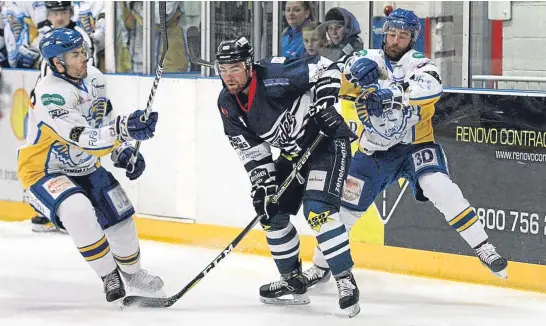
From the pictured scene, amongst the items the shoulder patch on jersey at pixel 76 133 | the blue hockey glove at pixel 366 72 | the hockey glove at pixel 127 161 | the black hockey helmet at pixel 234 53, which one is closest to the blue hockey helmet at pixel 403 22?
the blue hockey glove at pixel 366 72

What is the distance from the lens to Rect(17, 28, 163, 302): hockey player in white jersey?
4.65 meters

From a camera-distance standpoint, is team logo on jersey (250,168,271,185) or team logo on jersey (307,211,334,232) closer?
team logo on jersey (307,211,334,232)

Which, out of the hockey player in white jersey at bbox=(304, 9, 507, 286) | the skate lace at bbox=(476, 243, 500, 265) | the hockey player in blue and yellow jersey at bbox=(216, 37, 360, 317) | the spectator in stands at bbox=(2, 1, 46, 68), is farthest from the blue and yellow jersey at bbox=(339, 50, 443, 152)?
the spectator in stands at bbox=(2, 1, 46, 68)

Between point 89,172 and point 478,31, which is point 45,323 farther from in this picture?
point 478,31

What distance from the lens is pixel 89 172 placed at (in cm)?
493

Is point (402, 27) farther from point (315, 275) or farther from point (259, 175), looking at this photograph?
point (315, 275)

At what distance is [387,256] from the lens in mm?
5570

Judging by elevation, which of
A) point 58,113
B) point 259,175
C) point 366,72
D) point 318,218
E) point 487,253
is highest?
point 366,72

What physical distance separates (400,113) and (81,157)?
1.31 meters

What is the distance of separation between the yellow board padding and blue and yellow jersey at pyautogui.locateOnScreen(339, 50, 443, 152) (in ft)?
2.31

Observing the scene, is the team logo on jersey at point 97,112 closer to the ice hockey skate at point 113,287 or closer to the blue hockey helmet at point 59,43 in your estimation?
the blue hockey helmet at point 59,43

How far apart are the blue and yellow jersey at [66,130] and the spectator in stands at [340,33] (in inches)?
52.2

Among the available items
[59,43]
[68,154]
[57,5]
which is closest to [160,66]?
[59,43]

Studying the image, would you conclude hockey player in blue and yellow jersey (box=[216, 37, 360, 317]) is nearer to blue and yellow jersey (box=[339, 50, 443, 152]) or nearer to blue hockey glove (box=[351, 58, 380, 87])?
blue hockey glove (box=[351, 58, 380, 87])
